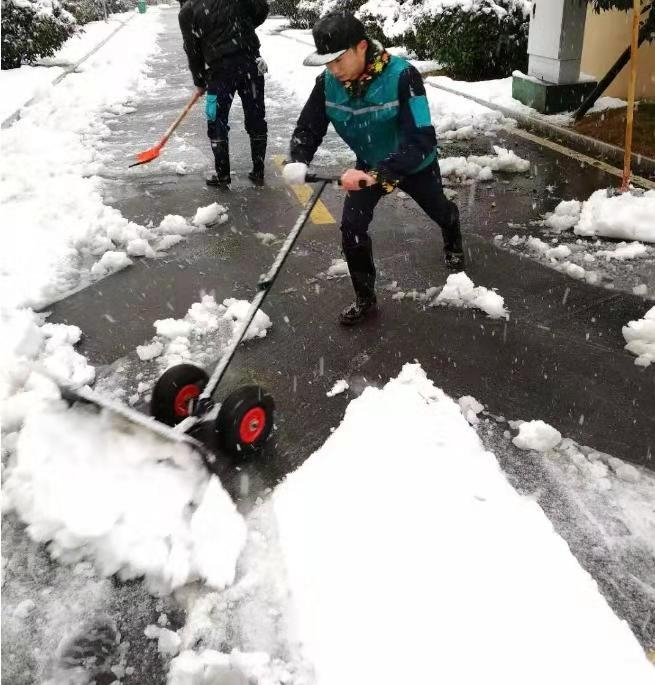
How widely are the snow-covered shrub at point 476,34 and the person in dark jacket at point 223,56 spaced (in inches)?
237

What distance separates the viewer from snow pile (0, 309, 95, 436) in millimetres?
3092

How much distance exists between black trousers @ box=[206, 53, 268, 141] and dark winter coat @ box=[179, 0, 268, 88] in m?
0.08

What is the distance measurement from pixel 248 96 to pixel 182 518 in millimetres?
5323

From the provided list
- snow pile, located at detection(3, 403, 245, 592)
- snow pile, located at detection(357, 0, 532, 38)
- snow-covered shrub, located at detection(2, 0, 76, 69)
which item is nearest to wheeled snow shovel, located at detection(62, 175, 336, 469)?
snow pile, located at detection(3, 403, 245, 592)

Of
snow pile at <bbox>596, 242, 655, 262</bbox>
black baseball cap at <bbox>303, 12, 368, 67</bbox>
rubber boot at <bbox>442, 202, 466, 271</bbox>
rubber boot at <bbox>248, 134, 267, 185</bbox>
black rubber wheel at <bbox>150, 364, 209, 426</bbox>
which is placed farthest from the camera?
rubber boot at <bbox>248, 134, 267, 185</bbox>

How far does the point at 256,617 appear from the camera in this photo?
2.17 metres

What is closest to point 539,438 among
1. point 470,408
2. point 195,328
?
point 470,408

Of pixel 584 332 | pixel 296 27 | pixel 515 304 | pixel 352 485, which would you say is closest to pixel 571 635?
pixel 352 485

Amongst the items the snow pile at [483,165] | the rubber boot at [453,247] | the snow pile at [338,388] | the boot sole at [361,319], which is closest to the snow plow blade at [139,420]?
the snow pile at [338,388]

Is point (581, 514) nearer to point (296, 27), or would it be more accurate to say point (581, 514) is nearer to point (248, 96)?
point (248, 96)

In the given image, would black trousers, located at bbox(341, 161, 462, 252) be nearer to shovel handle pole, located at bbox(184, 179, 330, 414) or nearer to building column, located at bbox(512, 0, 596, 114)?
shovel handle pole, located at bbox(184, 179, 330, 414)

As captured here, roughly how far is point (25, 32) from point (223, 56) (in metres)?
11.7

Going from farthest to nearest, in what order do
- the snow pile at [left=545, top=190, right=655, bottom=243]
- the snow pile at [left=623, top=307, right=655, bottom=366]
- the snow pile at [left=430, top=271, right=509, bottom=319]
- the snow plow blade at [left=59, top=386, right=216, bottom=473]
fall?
1. the snow pile at [left=545, top=190, right=655, bottom=243]
2. the snow pile at [left=430, top=271, right=509, bottom=319]
3. the snow pile at [left=623, top=307, right=655, bottom=366]
4. the snow plow blade at [left=59, top=386, right=216, bottom=473]

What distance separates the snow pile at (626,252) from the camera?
188 inches
